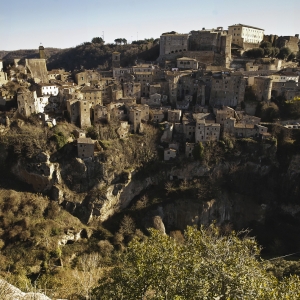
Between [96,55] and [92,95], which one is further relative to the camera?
[96,55]

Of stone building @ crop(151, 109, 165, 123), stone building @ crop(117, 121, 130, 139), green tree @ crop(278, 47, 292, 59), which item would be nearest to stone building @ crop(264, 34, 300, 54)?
green tree @ crop(278, 47, 292, 59)

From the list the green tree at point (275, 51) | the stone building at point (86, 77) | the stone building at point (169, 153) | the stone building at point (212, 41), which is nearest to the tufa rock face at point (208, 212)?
the stone building at point (169, 153)

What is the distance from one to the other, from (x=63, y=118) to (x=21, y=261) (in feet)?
53.0

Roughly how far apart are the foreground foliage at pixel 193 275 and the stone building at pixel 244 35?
48.0m

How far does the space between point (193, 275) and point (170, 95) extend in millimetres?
31899

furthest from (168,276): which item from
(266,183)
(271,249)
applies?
(266,183)

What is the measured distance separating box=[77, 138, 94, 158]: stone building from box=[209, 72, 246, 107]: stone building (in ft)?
58.9

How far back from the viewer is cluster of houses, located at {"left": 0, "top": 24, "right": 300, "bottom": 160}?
112ft

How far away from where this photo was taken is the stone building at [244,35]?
5438 centimetres

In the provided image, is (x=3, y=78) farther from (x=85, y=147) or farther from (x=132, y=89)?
(x=132, y=89)

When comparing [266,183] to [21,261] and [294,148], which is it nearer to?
[294,148]

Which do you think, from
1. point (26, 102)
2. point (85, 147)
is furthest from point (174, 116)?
point (26, 102)

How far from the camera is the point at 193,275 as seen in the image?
1179cm

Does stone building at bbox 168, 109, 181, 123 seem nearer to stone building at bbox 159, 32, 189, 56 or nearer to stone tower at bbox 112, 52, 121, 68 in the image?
stone building at bbox 159, 32, 189, 56
